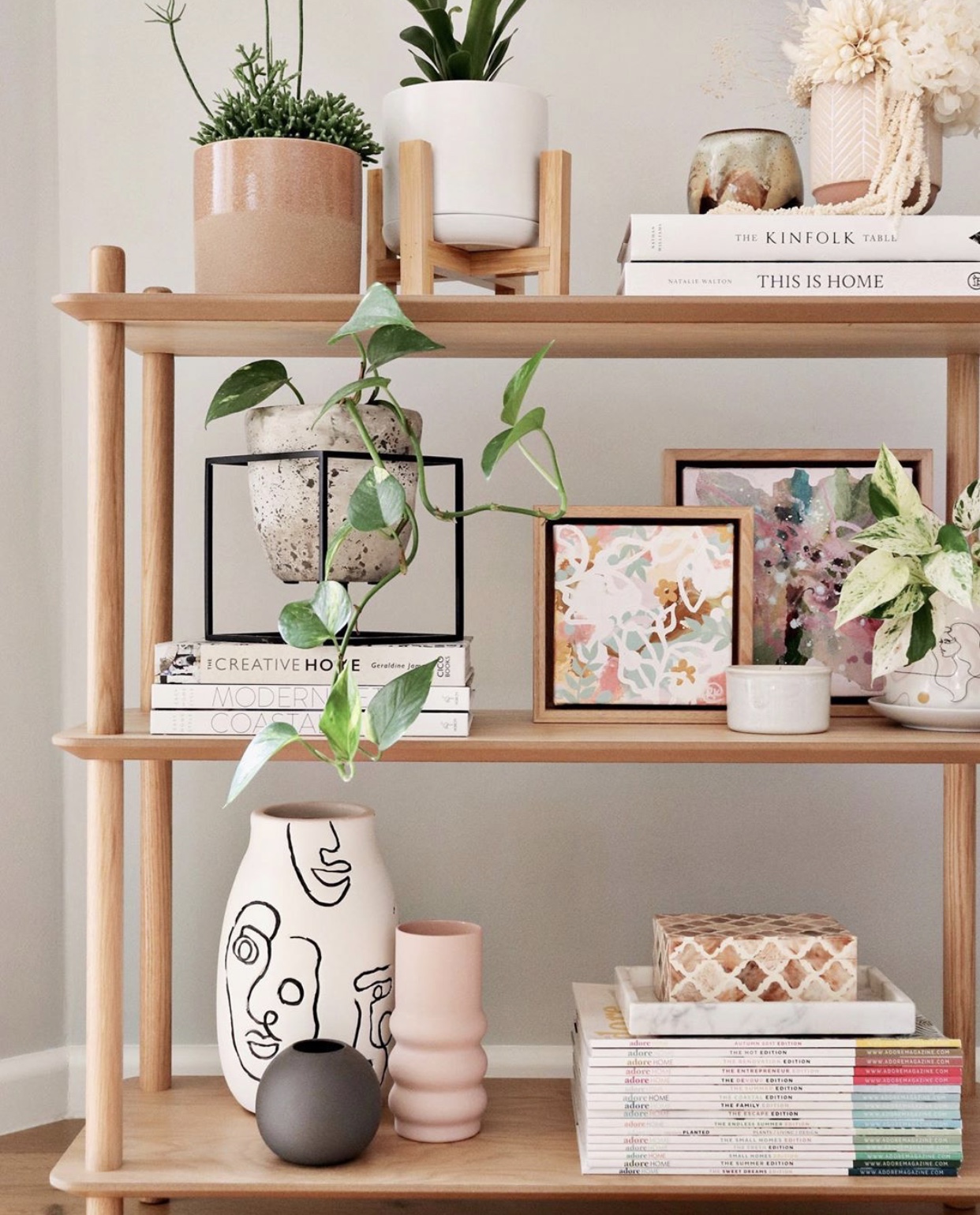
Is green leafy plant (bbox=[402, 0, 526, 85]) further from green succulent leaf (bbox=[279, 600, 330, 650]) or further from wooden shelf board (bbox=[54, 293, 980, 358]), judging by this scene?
green succulent leaf (bbox=[279, 600, 330, 650])

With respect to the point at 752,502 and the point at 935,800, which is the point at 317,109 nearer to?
the point at 752,502

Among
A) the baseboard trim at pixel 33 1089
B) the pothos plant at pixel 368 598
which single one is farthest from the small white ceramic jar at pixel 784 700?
the baseboard trim at pixel 33 1089

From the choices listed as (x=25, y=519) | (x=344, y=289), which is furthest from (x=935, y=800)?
(x=25, y=519)

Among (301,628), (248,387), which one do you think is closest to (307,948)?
(301,628)

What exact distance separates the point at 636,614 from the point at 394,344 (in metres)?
0.40

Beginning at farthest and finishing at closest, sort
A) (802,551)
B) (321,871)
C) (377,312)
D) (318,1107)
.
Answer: (802,551) < (321,871) < (318,1107) < (377,312)

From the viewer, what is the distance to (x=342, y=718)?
1.09 m

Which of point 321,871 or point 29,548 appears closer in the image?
point 321,871

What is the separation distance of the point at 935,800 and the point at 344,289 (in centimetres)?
102

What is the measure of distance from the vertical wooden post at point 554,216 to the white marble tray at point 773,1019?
28.5 inches

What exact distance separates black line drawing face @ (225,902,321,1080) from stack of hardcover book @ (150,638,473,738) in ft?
0.74

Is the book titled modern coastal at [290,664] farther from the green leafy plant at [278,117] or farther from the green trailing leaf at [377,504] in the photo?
the green leafy plant at [278,117]

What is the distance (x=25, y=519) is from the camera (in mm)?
1613

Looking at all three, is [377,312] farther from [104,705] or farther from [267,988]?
[267,988]
